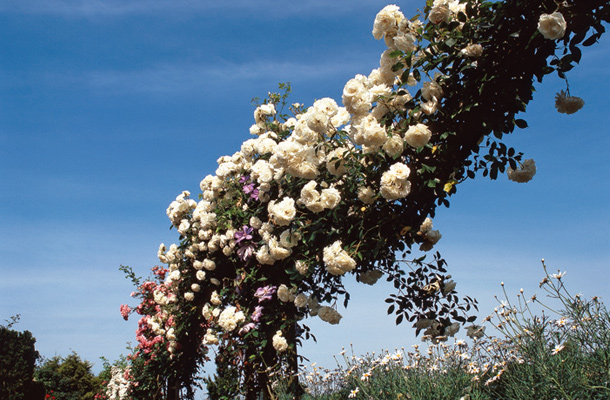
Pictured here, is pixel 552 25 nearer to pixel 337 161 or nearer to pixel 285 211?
pixel 337 161

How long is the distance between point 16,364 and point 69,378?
7.09 feet

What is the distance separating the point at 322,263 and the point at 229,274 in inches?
86.1

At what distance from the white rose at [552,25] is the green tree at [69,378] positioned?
12247mm

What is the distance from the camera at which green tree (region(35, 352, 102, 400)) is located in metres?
11.8

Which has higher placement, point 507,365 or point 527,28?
point 527,28

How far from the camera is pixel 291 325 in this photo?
16.4ft

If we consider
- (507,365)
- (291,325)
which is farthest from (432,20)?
(291,325)

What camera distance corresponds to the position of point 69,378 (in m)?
11.9

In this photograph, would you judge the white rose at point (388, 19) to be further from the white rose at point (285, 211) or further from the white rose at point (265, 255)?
the white rose at point (265, 255)

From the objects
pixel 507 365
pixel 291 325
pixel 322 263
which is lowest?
pixel 507 365

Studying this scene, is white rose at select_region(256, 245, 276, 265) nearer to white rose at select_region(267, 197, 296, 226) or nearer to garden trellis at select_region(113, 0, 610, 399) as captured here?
garden trellis at select_region(113, 0, 610, 399)

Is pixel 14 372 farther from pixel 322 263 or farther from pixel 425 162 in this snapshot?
pixel 425 162

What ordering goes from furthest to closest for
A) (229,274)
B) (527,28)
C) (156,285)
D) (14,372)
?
(14,372), (156,285), (229,274), (527,28)

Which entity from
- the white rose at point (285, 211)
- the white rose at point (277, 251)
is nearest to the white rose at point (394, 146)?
the white rose at point (285, 211)
